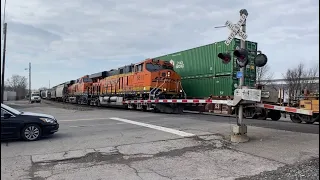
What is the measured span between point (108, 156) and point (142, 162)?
1.07 m

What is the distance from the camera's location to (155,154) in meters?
7.75

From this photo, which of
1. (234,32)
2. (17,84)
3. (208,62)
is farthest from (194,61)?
(17,84)

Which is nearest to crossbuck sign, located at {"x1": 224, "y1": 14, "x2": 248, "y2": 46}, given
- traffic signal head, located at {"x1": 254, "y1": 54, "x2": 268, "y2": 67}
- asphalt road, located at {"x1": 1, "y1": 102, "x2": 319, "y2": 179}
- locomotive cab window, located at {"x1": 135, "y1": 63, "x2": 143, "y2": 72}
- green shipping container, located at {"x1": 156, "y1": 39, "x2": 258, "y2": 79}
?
traffic signal head, located at {"x1": 254, "y1": 54, "x2": 268, "y2": 67}

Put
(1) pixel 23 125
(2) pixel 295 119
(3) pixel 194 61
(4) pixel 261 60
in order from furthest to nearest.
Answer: (3) pixel 194 61 < (2) pixel 295 119 < (1) pixel 23 125 < (4) pixel 261 60

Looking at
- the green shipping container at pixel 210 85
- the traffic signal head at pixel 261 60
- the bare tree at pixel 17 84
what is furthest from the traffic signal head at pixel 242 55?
the bare tree at pixel 17 84

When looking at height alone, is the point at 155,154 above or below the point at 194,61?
below

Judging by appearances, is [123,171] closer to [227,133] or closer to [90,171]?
[90,171]

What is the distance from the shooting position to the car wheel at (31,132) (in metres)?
9.52

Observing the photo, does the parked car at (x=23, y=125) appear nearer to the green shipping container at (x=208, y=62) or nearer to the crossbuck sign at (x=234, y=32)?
the crossbuck sign at (x=234, y=32)

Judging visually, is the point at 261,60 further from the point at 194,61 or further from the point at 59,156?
the point at 194,61

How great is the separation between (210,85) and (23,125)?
12925 mm

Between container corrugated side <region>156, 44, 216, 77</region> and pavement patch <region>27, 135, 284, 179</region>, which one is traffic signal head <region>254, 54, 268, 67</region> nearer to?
pavement patch <region>27, 135, 284, 179</region>

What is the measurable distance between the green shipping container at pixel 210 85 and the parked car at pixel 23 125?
11.3m

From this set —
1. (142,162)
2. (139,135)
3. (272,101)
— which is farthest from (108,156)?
(272,101)
